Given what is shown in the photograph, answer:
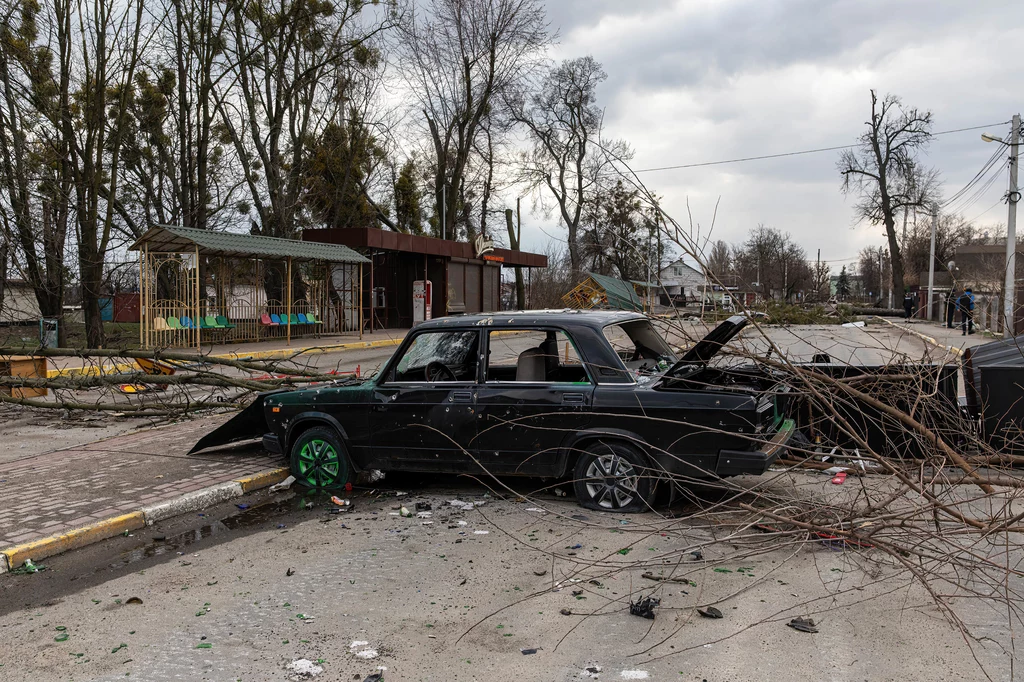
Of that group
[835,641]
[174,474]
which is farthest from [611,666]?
[174,474]

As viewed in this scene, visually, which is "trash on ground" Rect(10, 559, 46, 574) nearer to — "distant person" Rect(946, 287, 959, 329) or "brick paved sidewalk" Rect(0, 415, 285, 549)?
"brick paved sidewalk" Rect(0, 415, 285, 549)

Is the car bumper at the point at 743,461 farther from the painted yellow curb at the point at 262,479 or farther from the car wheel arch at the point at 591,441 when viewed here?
the painted yellow curb at the point at 262,479

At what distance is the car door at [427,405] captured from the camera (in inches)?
228

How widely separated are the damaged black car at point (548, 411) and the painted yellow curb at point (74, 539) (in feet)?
4.36

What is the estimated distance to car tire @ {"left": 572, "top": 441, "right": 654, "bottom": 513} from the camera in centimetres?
529

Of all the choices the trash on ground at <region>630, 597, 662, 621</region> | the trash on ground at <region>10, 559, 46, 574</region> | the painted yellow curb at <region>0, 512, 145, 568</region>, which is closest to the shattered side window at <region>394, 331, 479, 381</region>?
the painted yellow curb at <region>0, 512, 145, 568</region>

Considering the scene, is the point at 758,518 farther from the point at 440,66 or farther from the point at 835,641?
the point at 440,66

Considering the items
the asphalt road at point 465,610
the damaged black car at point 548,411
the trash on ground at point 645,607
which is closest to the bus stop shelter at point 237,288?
the damaged black car at point 548,411

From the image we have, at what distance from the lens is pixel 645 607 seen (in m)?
3.81

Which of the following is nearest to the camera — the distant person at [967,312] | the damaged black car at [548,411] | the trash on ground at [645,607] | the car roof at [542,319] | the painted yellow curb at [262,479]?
the trash on ground at [645,607]

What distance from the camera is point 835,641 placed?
3.46 metres

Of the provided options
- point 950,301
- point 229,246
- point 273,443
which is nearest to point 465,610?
point 273,443

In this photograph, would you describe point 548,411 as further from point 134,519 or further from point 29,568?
point 29,568

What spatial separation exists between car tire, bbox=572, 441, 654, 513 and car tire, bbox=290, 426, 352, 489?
6.71 ft
